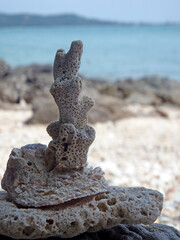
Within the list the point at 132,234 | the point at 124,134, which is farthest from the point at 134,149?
the point at 132,234

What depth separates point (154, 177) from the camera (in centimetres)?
566

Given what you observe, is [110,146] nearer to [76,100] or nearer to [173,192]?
[173,192]

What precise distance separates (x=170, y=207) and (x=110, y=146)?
2.70 metres

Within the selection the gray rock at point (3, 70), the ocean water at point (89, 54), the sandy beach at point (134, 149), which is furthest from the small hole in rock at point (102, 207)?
the gray rock at point (3, 70)

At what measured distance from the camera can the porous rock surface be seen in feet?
6.29

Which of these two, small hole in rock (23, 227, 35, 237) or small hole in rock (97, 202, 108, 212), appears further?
small hole in rock (97, 202, 108, 212)

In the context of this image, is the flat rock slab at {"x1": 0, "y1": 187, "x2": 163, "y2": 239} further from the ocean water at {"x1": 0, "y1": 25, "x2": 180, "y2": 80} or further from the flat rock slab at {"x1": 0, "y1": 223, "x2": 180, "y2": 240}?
the ocean water at {"x1": 0, "y1": 25, "x2": 180, "y2": 80}

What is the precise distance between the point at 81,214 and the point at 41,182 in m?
0.30

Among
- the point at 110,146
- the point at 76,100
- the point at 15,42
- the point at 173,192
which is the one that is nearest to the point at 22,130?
the point at 110,146

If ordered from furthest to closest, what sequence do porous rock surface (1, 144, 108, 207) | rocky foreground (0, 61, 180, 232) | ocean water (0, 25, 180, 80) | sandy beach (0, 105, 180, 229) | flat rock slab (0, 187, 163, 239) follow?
ocean water (0, 25, 180, 80) → rocky foreground (0, 61, 180, 232) → sandy beach (0, 105, 180, 229) → porous rock surface (1, 144, 108, 207) → flat rock slab (0, 187, 163, 239)

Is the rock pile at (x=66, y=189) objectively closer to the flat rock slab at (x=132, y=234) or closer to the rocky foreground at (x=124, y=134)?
the flat rock slab at (x=132, y=234)

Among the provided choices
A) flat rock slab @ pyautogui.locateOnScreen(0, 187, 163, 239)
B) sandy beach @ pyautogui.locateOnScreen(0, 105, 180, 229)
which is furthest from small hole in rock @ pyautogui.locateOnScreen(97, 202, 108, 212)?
sandy beach @ pyautogui.locateOnScreen(0, 105, 180, 229)

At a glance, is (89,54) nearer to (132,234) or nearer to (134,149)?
(134,149)

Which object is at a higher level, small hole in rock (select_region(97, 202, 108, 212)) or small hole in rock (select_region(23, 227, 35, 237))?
small hole in rock (select_region(97, 202, 108, 212))
